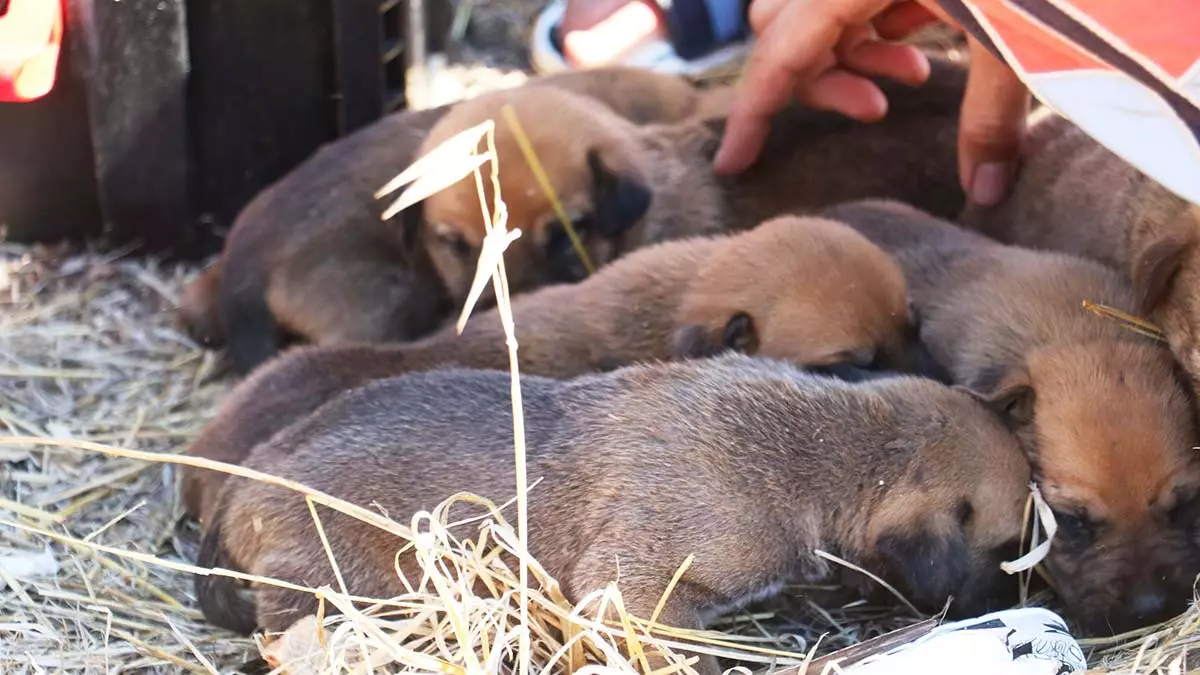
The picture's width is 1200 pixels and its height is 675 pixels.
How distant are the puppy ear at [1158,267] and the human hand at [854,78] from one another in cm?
86

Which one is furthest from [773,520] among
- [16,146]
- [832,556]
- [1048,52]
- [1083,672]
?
[16,146]

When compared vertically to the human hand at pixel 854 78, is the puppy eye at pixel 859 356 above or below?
below

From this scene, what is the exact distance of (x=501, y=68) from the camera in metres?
5.86

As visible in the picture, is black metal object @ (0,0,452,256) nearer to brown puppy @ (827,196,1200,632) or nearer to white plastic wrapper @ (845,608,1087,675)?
brown puppy @ (827,196,1200,632)

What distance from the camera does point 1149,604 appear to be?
246cm

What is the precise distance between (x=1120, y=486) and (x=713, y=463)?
2.55ft

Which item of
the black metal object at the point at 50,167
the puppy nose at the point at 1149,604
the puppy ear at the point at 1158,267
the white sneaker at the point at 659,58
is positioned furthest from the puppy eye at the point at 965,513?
the white sneaker at the point at 659,58

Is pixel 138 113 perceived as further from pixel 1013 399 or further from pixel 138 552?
pixel 1013 399

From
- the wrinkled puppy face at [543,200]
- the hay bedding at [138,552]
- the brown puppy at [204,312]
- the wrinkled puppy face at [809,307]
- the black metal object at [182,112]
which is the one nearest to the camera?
the hay bedding at [138,552]

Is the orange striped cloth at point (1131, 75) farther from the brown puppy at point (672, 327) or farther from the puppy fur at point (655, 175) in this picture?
the puppy fur at point (655, 175)

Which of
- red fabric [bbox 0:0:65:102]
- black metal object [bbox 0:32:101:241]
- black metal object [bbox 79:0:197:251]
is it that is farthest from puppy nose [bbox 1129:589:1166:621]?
Result: black metal object [bbox 0:32:101:241]

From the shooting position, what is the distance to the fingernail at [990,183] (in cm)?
365

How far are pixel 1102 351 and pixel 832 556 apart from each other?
727 millimetres

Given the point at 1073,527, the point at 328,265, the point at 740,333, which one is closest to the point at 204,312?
the point at 328,265
